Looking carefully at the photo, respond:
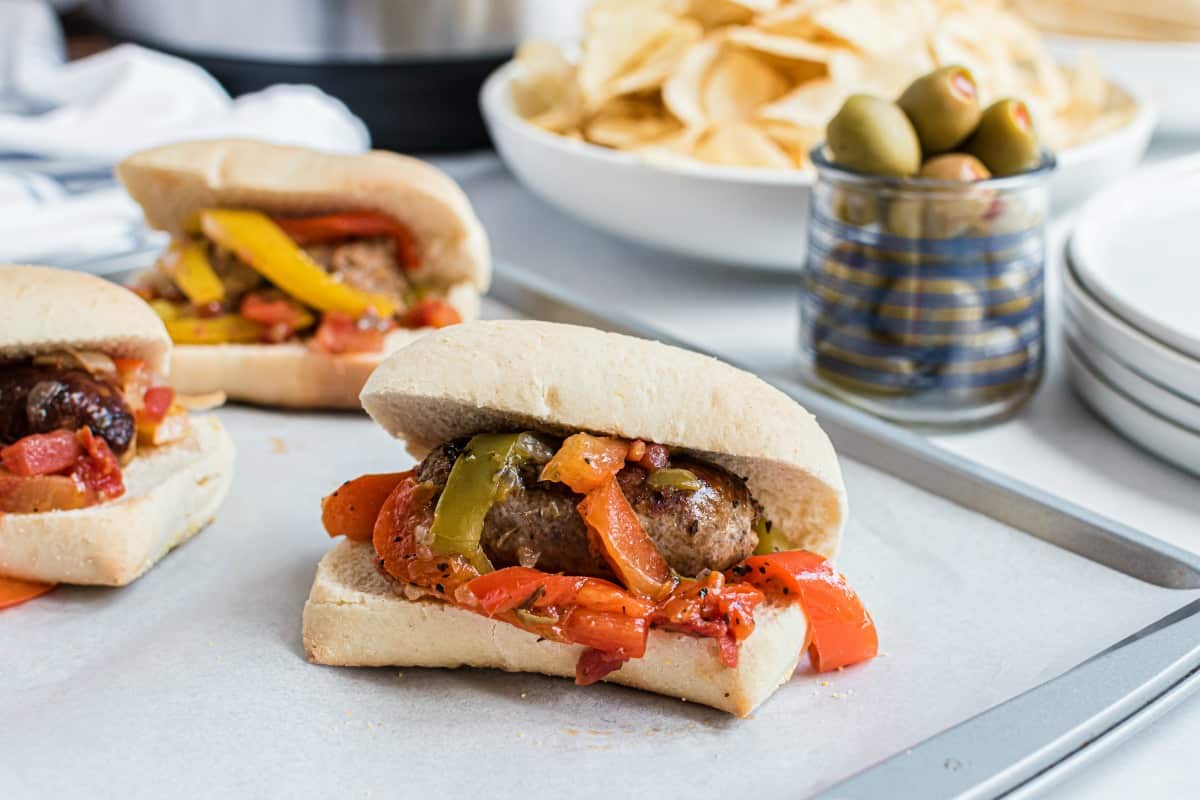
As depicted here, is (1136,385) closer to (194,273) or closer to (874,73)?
(874,73)

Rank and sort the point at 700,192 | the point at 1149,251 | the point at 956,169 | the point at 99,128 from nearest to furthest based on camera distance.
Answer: the point at 956,169 < the point at 1149,251 < the point at 700,192 < the point at 99,128

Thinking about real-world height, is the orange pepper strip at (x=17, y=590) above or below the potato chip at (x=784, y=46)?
below

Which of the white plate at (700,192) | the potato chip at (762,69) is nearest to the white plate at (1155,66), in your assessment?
the potato chip at (762,69)

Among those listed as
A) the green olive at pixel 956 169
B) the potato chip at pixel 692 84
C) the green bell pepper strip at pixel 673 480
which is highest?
the green olive at pixel 956 169

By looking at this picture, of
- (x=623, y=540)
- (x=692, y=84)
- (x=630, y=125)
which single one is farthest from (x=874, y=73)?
(x=623, y=540)

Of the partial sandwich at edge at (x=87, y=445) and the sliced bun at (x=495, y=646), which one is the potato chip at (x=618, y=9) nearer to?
the partial sandwich at edge at (x=87, y=445)

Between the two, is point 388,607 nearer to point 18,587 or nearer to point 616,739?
point 616,739
